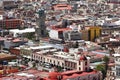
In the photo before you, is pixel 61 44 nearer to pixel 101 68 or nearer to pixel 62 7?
pixel 101 68

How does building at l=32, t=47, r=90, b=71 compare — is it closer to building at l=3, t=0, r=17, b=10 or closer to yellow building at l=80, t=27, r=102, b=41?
yellow building at l=80, t=27, r=102, b=41

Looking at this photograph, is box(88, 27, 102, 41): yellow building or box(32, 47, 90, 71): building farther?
box(88, 27, 102, 41): yellow building

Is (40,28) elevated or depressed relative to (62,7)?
elevated

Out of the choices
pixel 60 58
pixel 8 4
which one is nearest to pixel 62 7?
pixel 8 4

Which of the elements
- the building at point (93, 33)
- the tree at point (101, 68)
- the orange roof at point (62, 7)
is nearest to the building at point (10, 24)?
the building at point (93, 33)

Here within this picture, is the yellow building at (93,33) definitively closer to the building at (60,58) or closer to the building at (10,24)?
the building at (60,58)

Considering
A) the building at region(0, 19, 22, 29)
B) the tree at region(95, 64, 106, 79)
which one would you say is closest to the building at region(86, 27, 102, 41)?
the building at region(0, 19, 22, 29)

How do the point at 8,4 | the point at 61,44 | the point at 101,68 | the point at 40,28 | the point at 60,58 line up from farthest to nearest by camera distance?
the point at 8,4 → the point at 40,28 → the point at 61,44 → the point at 60,58 → the point at 101,68

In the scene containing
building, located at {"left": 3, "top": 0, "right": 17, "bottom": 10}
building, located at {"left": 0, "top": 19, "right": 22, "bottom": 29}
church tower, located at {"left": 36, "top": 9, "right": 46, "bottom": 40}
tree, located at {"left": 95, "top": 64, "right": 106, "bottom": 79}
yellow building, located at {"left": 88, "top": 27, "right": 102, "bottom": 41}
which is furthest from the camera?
building, located at {"left": 3, "top": 0, "right": 17, "bottom": 10}
